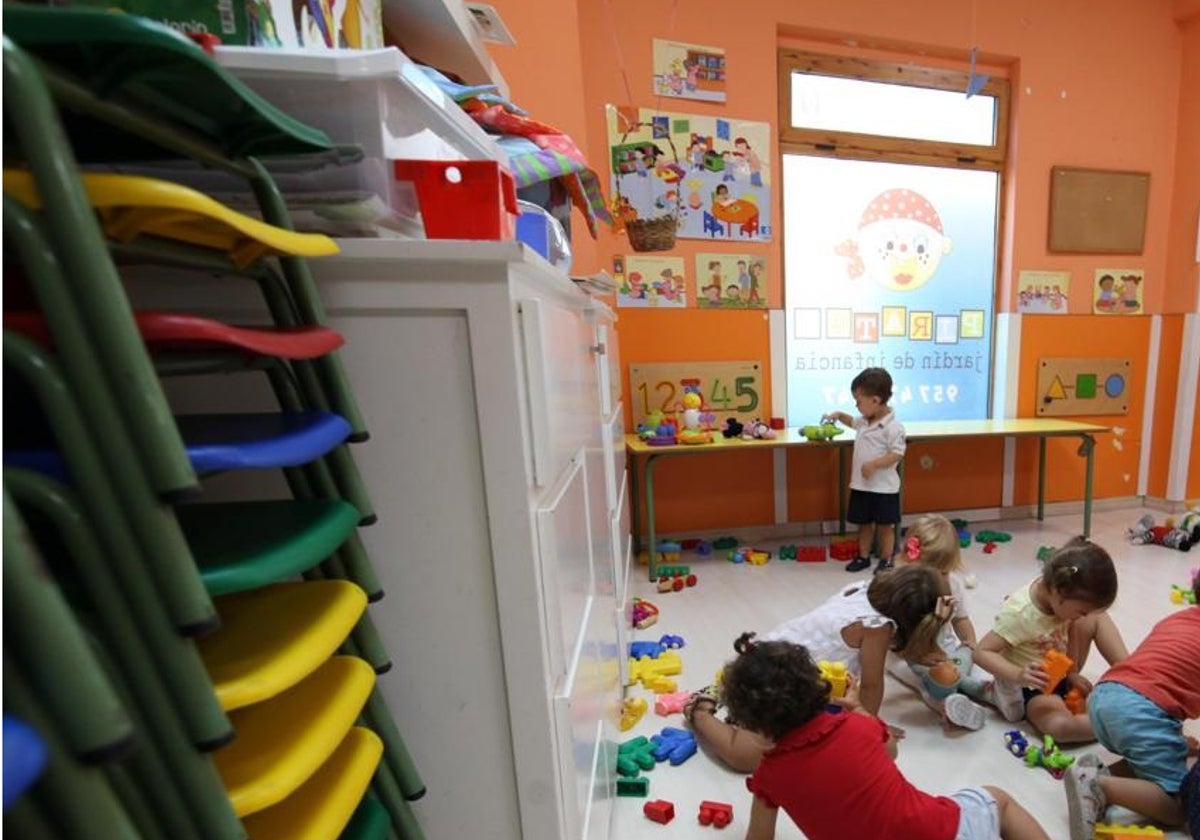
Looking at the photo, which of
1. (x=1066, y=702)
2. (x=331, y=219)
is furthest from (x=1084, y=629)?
(x=331, y=219)

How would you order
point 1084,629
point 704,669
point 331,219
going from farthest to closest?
point 704,669 → point 1084,629 → point 331,219

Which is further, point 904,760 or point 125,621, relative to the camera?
point 904,760

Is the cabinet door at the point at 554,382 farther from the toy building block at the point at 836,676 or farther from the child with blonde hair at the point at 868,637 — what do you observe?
the toy building block at the point at 836,676

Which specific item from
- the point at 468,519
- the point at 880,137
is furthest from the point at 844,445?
the point at 468,519

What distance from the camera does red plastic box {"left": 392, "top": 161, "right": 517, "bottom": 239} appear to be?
74cm

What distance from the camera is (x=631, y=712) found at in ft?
6.06

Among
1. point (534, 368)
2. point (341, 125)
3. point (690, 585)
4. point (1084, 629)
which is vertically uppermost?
point (341, 125)

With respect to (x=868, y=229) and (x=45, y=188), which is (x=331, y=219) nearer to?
(x=45, y=188)

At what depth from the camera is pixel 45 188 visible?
0.33 m

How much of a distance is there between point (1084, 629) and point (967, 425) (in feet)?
5.84

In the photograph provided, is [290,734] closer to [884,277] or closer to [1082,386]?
[884,277]

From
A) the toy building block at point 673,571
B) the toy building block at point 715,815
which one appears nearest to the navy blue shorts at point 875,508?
the toy building block at point 673,571

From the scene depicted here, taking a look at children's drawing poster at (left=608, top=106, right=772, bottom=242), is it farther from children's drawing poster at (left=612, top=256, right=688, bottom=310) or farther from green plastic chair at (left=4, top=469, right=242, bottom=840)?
green plastic chair at (left=4, top=469, right=242, bottom=840)

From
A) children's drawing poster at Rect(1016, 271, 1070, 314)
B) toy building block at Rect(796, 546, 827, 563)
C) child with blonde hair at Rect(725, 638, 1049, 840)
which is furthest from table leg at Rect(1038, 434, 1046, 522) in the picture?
child with blonde hair at Rect(725, 638, 1049, 840)
